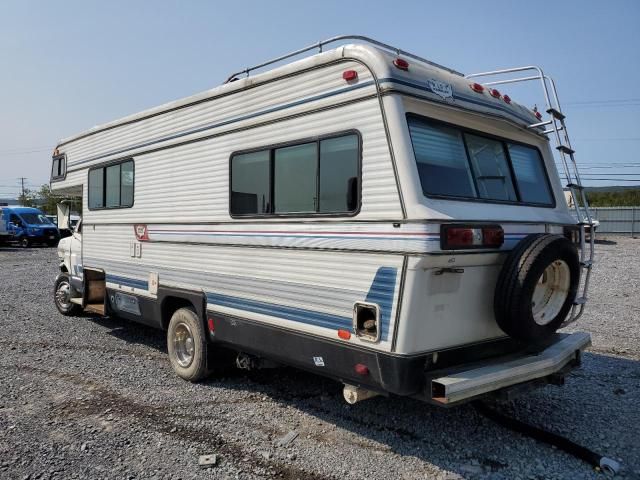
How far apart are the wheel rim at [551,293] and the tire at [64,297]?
671 cm

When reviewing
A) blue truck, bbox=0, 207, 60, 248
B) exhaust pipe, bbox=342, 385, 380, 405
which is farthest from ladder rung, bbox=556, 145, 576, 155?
blue truck, bbox=0, 207, 60, 248

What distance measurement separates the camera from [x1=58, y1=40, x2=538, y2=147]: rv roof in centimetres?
361

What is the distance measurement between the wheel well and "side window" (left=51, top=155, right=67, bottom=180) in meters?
3.43

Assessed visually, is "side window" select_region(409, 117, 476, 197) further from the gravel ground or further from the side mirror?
the side mirror

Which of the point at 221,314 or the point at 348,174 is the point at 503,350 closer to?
the point at 348,174

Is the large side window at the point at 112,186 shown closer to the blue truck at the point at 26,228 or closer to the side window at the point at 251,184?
the side window at the point at 251,184

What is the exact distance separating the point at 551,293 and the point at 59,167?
705 cm

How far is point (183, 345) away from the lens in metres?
5.52

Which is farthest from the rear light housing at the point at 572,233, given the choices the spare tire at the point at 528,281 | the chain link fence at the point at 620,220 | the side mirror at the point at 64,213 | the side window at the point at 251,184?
the chain link fence at the point at 620,220

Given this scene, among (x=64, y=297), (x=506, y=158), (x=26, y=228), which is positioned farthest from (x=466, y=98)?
(x=26, y=228)

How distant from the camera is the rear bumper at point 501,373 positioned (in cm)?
342

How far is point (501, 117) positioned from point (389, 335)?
208 centimetres

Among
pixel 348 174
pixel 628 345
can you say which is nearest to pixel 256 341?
pixel 348 174

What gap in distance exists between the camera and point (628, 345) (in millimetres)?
6793
